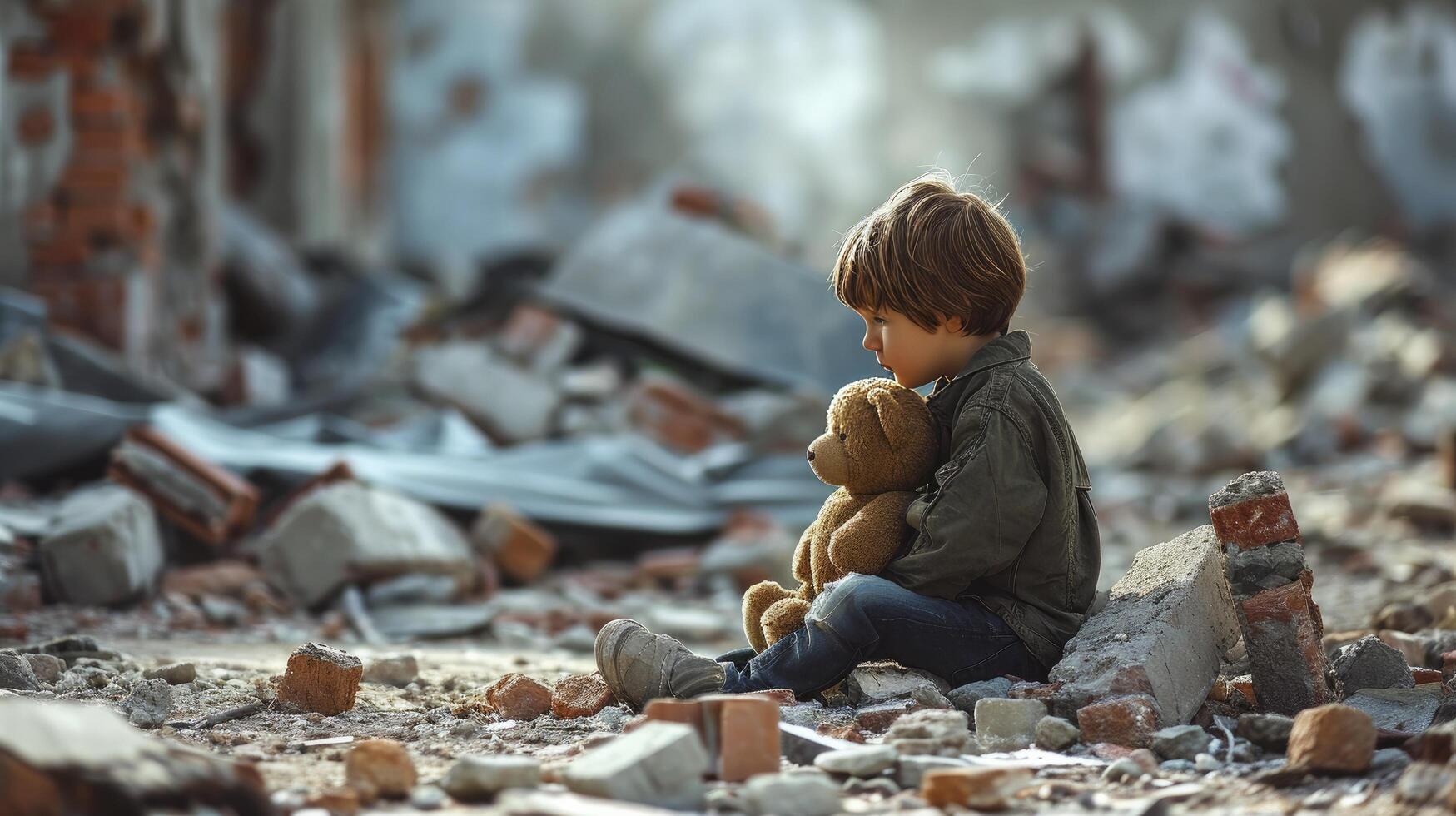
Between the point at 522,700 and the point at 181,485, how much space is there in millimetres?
2253

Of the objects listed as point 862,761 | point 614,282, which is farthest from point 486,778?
point 614,282

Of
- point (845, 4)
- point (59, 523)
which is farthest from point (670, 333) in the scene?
point (845, 4)

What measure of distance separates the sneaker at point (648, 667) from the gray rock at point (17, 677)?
3.37 feet

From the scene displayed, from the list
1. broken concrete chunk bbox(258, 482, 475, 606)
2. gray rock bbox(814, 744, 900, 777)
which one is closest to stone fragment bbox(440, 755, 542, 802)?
gray rock bbox(814, 744, 900, 777)

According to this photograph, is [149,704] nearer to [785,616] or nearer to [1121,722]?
[785,616]

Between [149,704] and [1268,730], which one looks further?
[149,704]

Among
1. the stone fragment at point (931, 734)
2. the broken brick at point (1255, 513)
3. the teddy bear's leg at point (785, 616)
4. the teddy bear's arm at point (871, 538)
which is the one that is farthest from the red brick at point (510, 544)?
the broken brick at point (1255, 513)

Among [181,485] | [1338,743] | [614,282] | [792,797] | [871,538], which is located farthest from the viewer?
[614,282]

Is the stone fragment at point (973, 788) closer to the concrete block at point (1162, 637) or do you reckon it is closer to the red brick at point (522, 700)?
the concrete block at point (1162, 637)

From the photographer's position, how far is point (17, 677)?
2.32 m

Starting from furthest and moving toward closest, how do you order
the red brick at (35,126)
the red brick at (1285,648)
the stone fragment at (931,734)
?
1. the red brick at (35,126)
2. the red brick at (1285,648)
3. the stone fragment at (931,734)

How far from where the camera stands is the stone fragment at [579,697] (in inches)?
89.8

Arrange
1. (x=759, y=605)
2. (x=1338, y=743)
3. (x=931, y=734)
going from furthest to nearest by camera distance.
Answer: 1. (x=759, y=605)
2. (x=931, y=734)
3. (x=1338, y=743)

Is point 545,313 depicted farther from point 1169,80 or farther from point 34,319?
point 1169,80
